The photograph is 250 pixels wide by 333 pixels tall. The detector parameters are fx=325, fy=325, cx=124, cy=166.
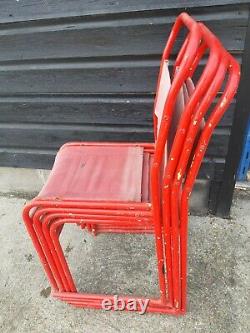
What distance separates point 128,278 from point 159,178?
93 cm

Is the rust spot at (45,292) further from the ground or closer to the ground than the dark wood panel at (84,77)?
closer to the ground

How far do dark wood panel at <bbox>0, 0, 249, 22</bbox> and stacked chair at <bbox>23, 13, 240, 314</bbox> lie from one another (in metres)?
0.20

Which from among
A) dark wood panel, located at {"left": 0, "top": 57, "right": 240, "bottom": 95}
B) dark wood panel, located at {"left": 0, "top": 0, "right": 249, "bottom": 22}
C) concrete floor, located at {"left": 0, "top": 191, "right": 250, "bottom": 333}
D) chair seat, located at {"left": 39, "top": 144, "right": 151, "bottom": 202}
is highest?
dark wood panel, located at {"left": 0, "top": 0, "right": 249, "bottom": 22}

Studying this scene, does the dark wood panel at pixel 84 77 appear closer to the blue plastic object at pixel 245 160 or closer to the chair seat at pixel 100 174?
the chair seat at pixel 100 174

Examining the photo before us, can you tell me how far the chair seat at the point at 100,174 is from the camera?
4.52 feet

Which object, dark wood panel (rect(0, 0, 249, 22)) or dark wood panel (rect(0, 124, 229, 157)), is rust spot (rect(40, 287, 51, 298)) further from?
dark wood panel (rect(0, 0, 249, 22))

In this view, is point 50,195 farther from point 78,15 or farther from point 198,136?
point 78,15

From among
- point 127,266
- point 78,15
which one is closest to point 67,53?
point 78,15

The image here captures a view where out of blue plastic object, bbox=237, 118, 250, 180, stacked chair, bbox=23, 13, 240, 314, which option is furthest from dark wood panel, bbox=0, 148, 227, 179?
blue plastic object, bbox=237, 118, 250, 180

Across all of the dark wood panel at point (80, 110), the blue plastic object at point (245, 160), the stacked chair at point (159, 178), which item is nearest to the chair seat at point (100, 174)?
the stacked chair at point (159, 178)

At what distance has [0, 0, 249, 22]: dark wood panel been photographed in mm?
1507

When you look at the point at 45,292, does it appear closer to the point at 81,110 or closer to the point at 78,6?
the point at 81,110

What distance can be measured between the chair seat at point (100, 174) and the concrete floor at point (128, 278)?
0.69m

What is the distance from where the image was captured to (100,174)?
151 centimetres
